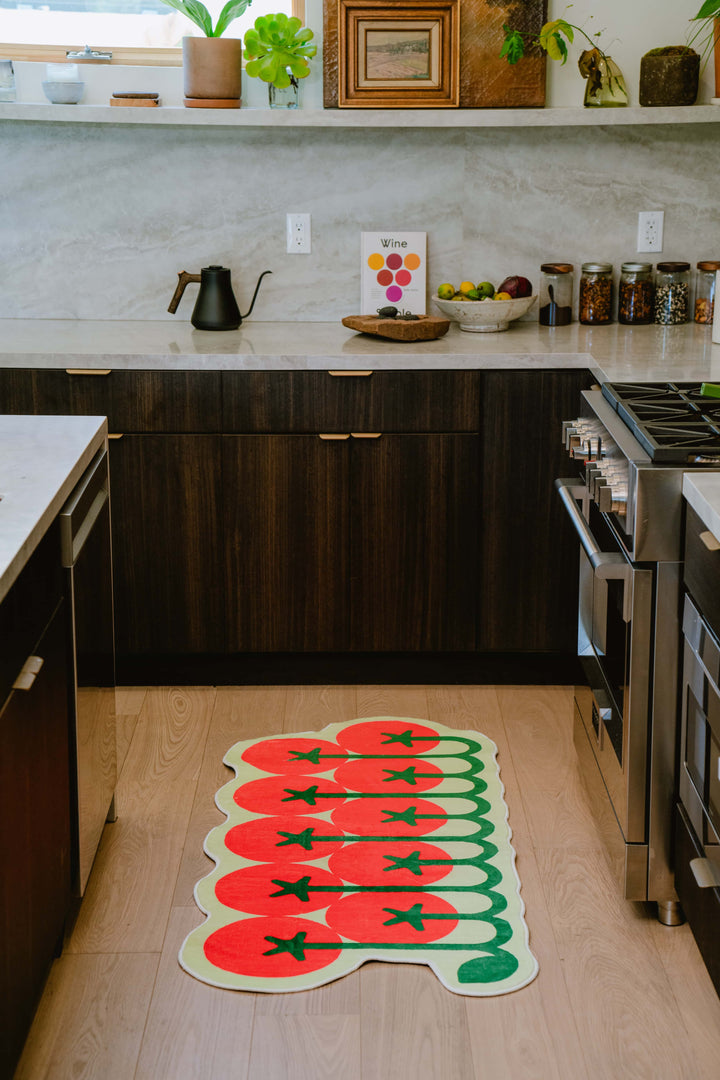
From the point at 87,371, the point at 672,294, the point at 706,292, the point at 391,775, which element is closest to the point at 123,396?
the point at 87,371

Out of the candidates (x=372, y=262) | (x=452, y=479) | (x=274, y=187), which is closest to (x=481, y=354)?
(x=452, y=479)

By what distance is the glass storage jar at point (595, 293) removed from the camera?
3.44 metres

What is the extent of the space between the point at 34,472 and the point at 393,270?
1821 mm

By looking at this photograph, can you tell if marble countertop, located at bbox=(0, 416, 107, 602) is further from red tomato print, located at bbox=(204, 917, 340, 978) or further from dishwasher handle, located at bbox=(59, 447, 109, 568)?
red tomato print, located at bbox=(204, 917, 340, 978)

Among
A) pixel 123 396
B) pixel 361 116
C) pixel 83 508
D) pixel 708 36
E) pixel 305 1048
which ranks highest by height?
Result: pixel 708 36

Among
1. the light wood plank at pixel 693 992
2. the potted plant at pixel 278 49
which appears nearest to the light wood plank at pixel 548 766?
the light wood plank at pixel 693 992

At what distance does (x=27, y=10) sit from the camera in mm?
3422

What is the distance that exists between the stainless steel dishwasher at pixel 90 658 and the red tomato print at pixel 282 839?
0.29m

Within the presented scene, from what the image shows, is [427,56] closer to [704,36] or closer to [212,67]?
[212,67]

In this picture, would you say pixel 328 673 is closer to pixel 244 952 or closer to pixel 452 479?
pixel 452 479

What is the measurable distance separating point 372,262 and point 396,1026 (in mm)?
2252

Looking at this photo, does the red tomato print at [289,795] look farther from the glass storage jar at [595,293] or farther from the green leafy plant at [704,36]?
the green leafy plant at [704,36]

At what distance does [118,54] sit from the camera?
3.44 m

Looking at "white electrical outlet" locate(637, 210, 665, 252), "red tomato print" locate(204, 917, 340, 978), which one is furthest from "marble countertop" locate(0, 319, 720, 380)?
"red tomato print" locate(204, 917, 340, 978)
